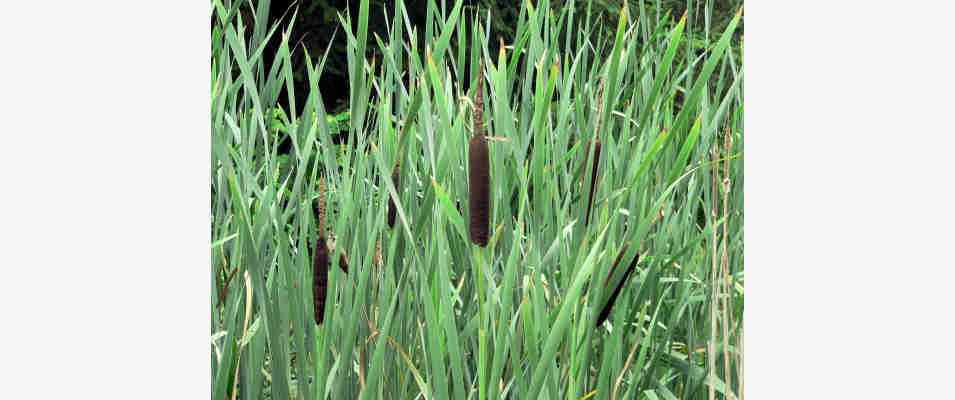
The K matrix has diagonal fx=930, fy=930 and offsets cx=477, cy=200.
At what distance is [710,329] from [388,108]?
2.53 feet

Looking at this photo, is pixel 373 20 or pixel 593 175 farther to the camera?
pixel 373 20

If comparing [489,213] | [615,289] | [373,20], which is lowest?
[615,289]

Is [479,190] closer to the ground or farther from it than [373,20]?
closer to the ground

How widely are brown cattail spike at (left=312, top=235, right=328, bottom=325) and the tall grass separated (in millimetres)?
10

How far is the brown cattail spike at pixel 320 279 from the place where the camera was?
5.24 feet

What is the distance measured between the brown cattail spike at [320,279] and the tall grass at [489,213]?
0.01 meters

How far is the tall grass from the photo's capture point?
1566mm

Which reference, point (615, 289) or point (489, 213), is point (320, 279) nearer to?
point (489, 213)

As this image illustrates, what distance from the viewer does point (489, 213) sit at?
1.54 m

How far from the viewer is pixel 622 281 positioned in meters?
1.64

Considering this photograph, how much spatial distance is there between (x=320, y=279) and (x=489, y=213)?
32cm

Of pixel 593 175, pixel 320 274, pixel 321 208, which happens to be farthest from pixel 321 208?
pixel 593 175

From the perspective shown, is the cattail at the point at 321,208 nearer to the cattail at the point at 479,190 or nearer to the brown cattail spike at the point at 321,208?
the brown cattail spike at the point at 321,208

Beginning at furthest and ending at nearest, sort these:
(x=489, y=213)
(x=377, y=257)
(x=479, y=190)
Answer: (x=377, y=257), (x=489, y=213), (x=479, y=190)
